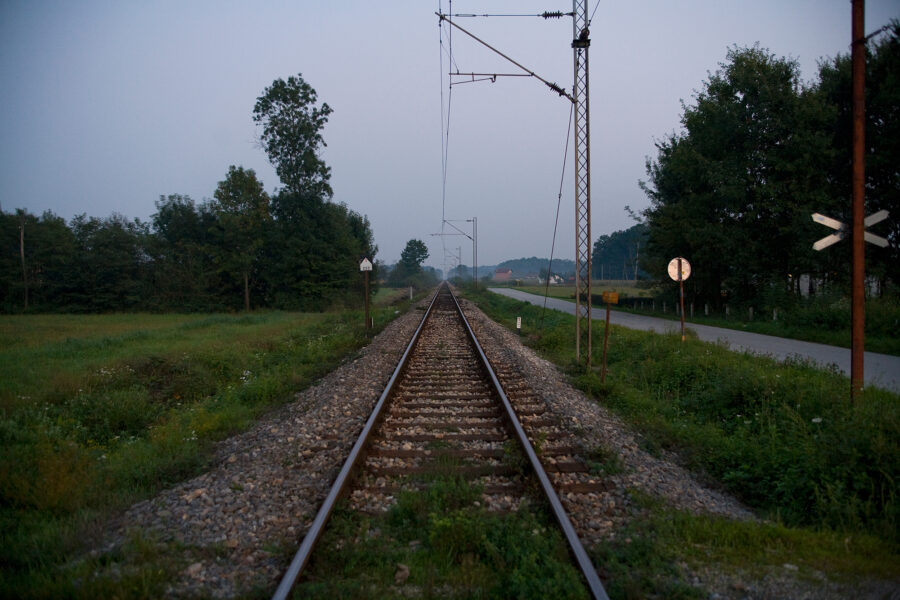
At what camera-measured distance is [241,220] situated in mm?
43375

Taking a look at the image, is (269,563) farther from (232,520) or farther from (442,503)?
(442,503)

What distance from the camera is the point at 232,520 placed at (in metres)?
4.35

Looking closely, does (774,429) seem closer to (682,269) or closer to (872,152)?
(682,269)

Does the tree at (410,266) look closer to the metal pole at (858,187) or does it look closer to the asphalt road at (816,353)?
the asphalt road at (816,353)

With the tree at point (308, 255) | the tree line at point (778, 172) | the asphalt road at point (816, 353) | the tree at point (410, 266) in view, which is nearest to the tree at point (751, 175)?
the tree line at point (778, 172)

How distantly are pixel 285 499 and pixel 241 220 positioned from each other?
42.7m

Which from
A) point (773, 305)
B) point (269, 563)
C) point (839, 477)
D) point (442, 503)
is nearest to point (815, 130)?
point (773, 305)

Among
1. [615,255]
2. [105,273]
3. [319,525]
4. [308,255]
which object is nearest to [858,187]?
[319,525]

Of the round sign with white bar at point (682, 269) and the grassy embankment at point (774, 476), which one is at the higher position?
the round sign with white bar at point (682, 269)

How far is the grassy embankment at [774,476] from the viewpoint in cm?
374

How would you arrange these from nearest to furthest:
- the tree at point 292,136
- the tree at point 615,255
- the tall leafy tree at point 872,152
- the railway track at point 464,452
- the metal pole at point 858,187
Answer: the railway track at point 464,452
the metal pole at point 858,187
the tall leafy tree at point 872,152
the tree at point 292,136
the tree at point 615,255

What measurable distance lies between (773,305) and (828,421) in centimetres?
1956

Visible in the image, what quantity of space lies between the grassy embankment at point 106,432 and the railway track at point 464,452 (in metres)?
1.68

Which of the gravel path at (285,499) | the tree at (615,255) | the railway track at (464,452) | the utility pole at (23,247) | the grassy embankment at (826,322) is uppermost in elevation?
the tree at (615,255)
